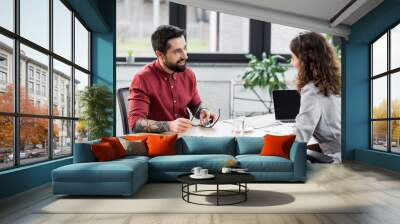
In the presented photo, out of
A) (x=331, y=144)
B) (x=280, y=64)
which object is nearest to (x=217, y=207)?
(x=331, y=144)

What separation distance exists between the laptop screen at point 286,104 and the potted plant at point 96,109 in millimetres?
2744

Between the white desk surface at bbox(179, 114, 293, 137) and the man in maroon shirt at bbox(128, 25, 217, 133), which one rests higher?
the man in maroon shirt at bbox(128, 25, 217, 133)

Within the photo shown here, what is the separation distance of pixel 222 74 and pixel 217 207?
25.2ft

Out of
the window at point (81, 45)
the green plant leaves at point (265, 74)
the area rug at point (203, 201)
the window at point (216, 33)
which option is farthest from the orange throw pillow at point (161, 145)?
the window at point (216, 33)

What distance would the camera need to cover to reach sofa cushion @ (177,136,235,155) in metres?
6.43

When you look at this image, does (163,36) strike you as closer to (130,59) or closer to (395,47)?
(395,47)

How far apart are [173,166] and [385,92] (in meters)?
4.32

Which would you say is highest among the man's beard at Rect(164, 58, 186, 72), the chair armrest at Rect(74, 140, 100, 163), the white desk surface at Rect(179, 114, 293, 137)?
the man's beard at Rect(164, 58, 186, 72)

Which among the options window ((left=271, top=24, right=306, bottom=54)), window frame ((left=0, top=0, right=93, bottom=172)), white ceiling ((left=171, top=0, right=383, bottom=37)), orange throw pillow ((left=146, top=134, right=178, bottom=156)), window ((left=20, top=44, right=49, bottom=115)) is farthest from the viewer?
window ((left=271, top=24, right=306, bottom=54))

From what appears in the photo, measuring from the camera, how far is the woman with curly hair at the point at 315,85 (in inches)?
246

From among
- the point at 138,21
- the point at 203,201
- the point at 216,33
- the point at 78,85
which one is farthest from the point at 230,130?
the point at 138,21

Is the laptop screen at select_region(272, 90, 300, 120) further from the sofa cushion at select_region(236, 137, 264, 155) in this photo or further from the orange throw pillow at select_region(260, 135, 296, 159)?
the orange throw pillow at select_region(260, 135, 296, 159)

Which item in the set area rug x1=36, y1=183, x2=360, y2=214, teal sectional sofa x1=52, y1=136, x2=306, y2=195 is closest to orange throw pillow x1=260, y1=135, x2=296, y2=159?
teal sectional sofa x1=52, y1=136, x2=306, y2=195

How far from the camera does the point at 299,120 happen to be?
637 centimetres
